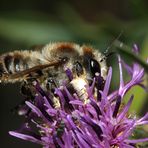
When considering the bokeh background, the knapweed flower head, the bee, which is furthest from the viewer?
the bokeh background

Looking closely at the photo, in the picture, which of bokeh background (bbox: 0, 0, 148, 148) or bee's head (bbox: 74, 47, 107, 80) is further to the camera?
bokeh background (bbox: 0, 0, 148, 148)

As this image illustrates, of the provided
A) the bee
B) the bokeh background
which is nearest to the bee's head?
the bee

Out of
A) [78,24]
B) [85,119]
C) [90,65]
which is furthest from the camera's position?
[78,24]

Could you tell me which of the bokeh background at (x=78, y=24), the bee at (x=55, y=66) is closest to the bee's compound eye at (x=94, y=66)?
the bee at (x=55, y=66)

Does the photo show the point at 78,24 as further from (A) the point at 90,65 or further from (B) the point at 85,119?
(B) the point at 85,119

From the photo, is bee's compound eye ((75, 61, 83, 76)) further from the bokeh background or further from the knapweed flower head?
the bokeh background

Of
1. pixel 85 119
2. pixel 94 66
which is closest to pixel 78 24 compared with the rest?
pixel 94 66

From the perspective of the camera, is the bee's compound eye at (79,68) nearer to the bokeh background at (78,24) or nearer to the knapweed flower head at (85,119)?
the knapweed flower head at (85,119)
